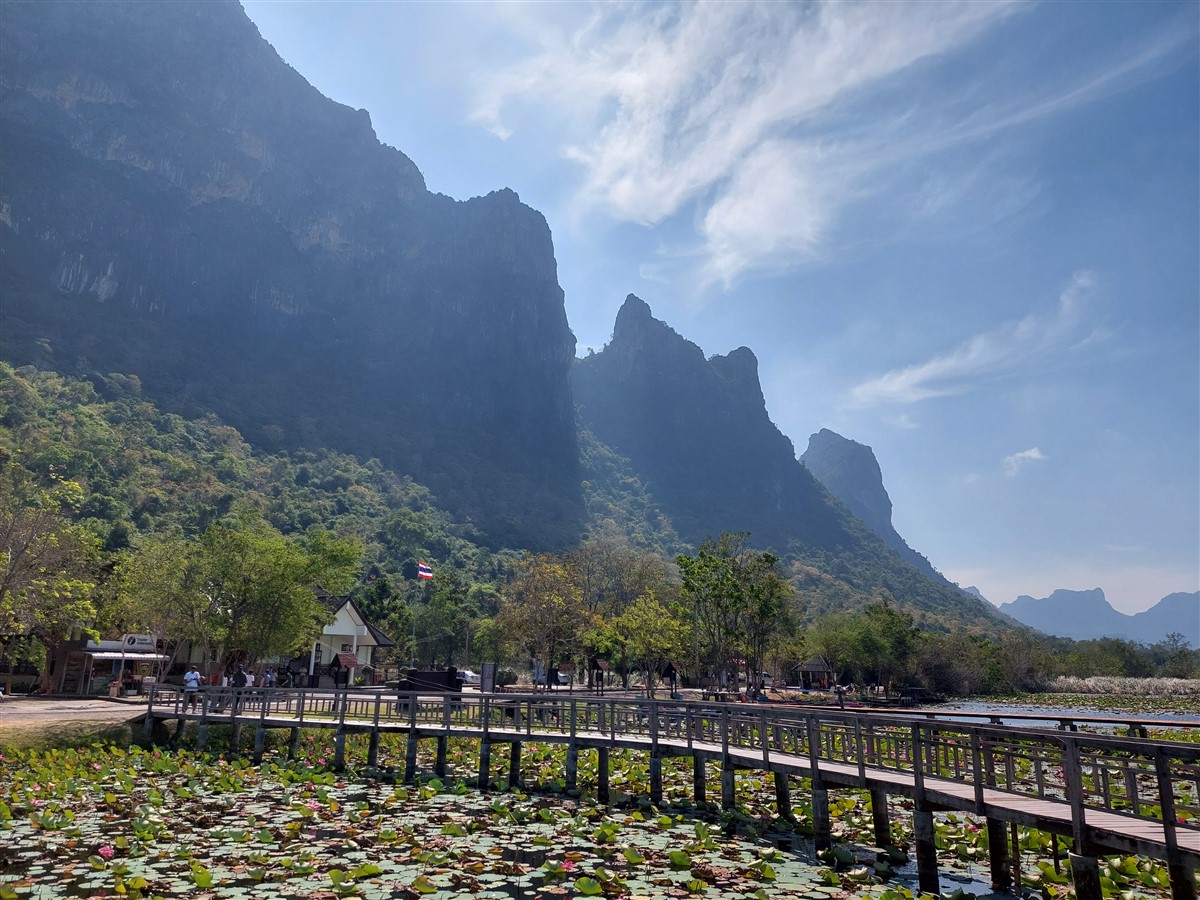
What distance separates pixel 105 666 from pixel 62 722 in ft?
66.1

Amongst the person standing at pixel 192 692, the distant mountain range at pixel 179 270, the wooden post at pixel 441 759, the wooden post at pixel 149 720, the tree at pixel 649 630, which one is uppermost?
the distant mountain range at pixel 179 270

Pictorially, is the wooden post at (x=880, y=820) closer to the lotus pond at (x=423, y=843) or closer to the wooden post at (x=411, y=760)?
the lotus pond at (x=423, y=843)

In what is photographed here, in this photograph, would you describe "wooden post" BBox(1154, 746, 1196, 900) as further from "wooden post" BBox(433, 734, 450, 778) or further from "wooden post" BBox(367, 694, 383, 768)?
"wooden post" BBox(367, 694, 383, 768)

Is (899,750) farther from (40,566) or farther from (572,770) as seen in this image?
(40,566)

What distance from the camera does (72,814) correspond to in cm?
1420

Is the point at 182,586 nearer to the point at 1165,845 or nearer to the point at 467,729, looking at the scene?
the point at 467,729

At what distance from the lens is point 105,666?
40.8 meters

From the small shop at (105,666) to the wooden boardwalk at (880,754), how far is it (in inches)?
441

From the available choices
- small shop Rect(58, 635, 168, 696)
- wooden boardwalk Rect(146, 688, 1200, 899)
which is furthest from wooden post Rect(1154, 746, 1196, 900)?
small shop Rect(58, 635, 168, 696)

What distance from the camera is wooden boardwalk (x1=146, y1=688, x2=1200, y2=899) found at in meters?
9.00

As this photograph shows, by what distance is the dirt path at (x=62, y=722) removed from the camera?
21.7 metres

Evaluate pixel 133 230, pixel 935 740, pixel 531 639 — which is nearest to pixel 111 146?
pixel 133 230

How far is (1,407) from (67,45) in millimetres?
122278

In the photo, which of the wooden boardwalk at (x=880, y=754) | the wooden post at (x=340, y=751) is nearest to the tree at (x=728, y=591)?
the wooden boardwalk at (x=880, y=754)
